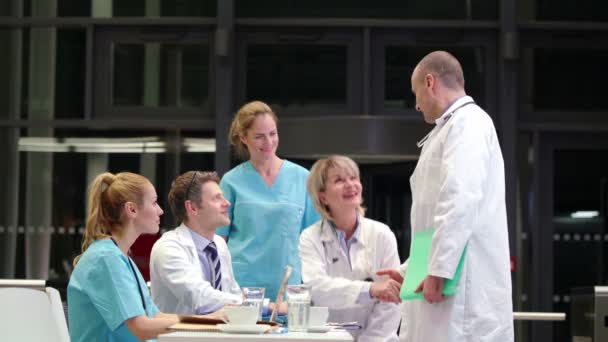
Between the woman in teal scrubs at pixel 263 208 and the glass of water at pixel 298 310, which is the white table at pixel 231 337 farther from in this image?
the woman in teal scrubs at pixel 263 208

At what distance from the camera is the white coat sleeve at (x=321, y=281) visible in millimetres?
4109

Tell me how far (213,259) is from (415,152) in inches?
138

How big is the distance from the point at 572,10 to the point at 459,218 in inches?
187

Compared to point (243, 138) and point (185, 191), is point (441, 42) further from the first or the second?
point (185, 191)

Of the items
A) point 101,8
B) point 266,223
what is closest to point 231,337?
point 266,223

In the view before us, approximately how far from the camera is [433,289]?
3611mm

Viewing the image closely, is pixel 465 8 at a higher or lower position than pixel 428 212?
higher

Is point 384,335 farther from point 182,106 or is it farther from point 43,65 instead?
point 43,65

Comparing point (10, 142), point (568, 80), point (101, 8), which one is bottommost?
point (10, 142)

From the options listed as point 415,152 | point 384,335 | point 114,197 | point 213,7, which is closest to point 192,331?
point 114,197

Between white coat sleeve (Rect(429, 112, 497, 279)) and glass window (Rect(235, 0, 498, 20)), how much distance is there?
4289 mm

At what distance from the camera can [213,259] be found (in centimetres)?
407

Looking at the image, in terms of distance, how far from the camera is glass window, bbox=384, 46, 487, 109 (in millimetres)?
7836

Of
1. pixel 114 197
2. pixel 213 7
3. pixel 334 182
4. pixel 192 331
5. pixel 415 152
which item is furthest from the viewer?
pixel 213 7
